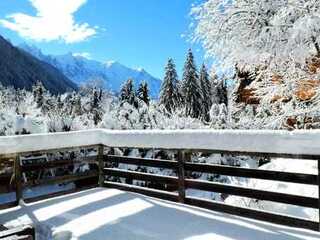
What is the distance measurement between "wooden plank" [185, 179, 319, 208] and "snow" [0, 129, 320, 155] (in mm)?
453

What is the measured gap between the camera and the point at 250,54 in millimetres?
6820

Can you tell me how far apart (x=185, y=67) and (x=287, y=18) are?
40772mm

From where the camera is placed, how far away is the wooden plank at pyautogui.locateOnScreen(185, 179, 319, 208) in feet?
13.6

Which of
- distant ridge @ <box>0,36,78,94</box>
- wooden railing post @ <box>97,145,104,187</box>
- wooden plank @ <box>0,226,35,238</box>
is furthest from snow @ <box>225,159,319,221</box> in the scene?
distant ridge @ <box>0,36,78,94</box>

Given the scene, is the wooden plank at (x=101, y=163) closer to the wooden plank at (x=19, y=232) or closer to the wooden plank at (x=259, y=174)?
the wooden plank at (x=259, y=174)

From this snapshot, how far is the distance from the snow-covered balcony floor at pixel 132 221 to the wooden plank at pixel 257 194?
27 cm

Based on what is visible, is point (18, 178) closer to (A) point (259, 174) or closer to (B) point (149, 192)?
(B) point (149, 192)

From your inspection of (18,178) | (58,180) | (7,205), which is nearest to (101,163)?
(58,180)

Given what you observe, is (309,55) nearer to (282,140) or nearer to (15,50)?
(282,140)

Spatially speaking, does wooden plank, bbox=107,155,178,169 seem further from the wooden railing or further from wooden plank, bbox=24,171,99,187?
wooden plank, bbox=24,171,99,187

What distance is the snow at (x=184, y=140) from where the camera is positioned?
4143mm

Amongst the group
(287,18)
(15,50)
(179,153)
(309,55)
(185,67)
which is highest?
(15,50)

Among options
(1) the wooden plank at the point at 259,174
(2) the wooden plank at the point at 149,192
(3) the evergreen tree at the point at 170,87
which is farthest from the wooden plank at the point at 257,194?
(3) the evergreen tree at the point at 170,87

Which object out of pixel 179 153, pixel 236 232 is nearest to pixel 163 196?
pixel 179 153
